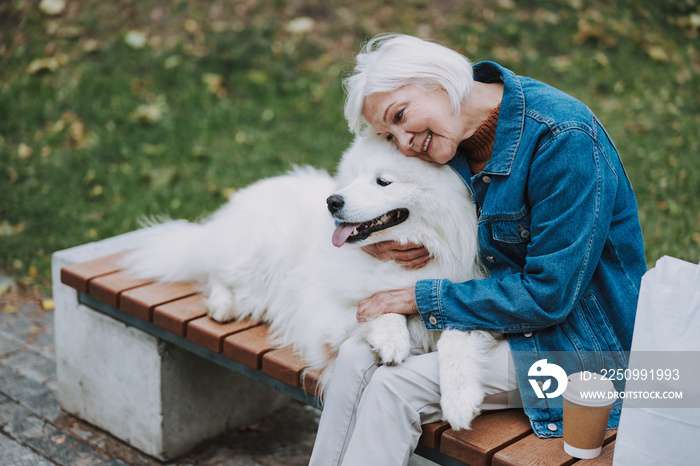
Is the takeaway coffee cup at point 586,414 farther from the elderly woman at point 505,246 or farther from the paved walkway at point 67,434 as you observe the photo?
the paved walkway at point 67,434

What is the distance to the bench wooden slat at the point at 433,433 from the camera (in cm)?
220

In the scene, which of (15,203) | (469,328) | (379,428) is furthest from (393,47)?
(15,203)

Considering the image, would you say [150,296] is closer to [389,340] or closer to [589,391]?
[389,340]

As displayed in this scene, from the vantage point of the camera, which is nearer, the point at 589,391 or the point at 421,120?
the point at 589,391

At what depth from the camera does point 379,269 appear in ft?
8.31

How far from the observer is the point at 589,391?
205 centimetres

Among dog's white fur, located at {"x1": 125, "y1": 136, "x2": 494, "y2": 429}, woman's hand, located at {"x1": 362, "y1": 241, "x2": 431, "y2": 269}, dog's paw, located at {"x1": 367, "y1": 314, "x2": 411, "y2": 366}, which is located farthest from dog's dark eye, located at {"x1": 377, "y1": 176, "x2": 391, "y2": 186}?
dog's paw, located at {"x1": 367, "y1": 314, "x2": 411, "y2": 366}

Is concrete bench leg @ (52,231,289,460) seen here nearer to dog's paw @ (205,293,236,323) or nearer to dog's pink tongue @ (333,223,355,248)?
dog's paw @ (205,293,236,323)

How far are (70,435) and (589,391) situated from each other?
7.70ft

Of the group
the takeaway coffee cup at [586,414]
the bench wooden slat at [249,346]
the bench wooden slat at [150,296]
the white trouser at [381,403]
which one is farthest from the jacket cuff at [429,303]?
the bench wooden slat at [150,296]

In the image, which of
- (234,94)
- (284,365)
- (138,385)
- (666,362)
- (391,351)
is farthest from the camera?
(234,94)

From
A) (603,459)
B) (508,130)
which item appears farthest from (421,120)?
(603,459)

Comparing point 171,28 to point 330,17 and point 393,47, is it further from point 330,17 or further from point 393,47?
point 393,47

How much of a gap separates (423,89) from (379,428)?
1.06 m
